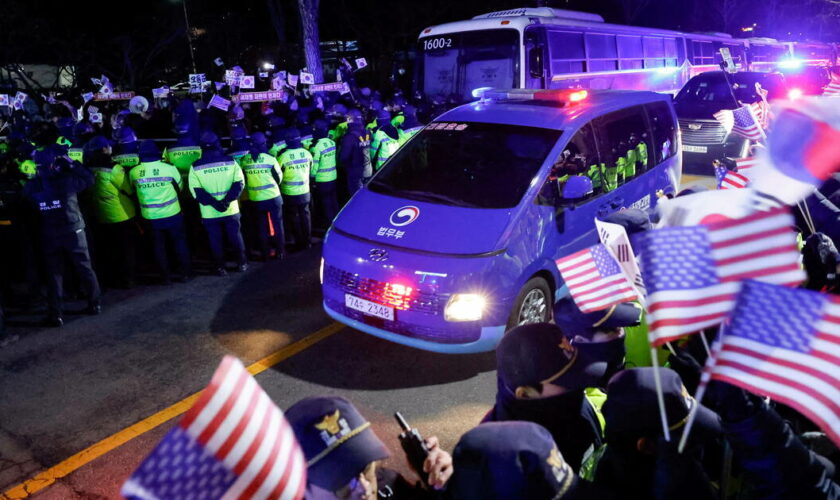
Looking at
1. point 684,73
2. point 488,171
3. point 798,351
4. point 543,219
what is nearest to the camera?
point 798,351

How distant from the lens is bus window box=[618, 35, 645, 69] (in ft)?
47.3

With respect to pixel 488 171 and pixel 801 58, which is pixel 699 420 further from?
pixel 801 58

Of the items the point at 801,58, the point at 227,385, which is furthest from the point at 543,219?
the point at 801,58

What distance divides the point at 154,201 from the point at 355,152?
9.96ft

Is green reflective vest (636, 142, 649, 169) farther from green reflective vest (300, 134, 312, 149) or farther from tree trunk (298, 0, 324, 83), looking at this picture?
tree trunk (298, 0, 324, 83)

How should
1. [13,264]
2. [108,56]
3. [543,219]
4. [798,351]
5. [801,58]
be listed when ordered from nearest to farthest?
[798,351] → [543,219] → [13,264] → [108,56] → [801,58]

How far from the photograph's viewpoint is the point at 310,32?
17297 mm

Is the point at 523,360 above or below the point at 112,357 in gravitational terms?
above

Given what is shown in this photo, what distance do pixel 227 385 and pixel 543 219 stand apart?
3.79 meters

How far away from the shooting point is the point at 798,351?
185 centimetres

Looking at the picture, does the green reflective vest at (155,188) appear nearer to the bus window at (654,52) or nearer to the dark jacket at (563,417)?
the dark jacket at (563,417)

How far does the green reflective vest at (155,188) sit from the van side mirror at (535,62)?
283 inches

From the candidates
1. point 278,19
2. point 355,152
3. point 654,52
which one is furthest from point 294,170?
point 278,19

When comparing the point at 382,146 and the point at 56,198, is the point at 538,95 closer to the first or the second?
the point at 382,146
